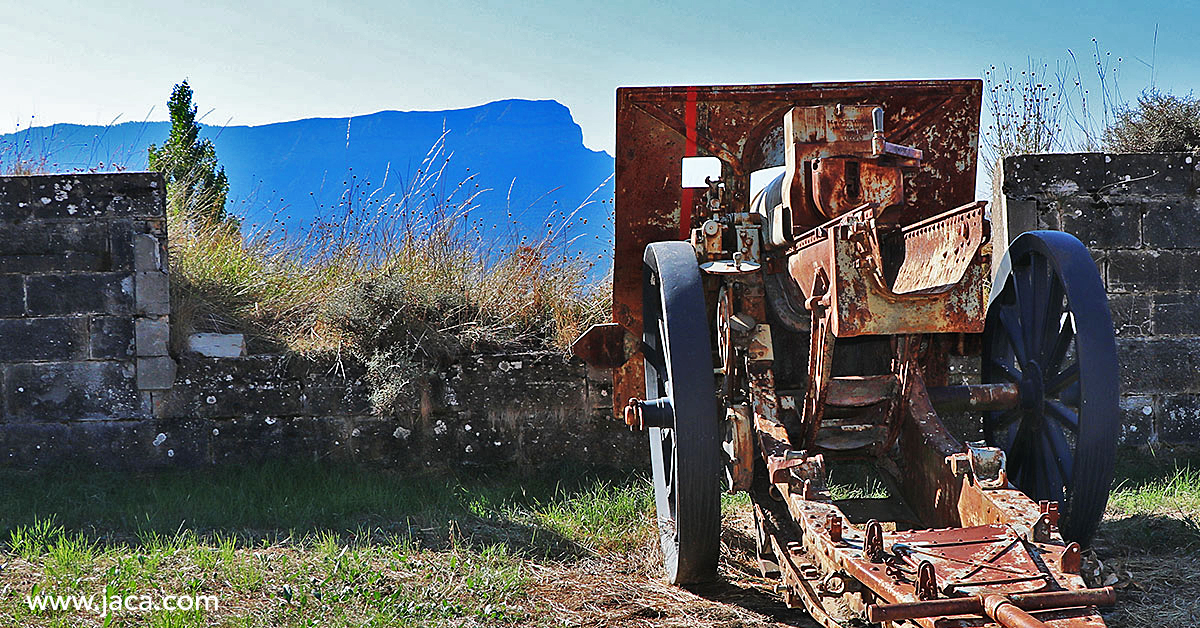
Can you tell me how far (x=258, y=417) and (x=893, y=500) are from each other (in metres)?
3.40

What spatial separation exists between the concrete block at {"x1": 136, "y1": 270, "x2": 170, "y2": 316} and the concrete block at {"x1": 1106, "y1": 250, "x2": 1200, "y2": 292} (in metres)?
5.19

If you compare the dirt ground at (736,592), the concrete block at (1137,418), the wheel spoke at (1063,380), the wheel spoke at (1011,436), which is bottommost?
the dirt ground at (736,592)

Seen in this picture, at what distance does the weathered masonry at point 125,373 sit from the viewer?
17.1 ft

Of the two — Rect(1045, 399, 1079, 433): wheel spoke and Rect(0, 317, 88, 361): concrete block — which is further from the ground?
Rect(0, 317, 88, 361): concrete block

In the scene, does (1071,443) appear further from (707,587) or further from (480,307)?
(480,307)

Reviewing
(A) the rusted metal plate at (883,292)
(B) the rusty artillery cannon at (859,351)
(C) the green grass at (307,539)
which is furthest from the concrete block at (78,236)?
(A) the rusted metal plate at (883,292)

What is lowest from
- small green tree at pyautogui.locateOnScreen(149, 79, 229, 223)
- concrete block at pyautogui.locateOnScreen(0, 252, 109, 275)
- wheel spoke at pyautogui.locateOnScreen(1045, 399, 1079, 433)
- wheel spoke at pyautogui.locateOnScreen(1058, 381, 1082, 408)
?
wheel spoke at pyautogui.locateOnScreen(1045, 399, 1079, 433)

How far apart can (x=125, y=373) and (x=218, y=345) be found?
489mm

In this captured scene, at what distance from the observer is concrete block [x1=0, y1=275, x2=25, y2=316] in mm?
5203

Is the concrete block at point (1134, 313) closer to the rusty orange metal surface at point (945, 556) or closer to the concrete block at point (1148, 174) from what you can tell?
the concrete block at point (1148, 174)

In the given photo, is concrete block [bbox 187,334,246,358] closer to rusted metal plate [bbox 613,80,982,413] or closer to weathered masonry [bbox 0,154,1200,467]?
weathered masonry [bbox 0,154,1200,467]

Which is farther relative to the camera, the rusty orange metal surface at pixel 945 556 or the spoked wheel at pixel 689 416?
the spoked wheel at pixel 689 416

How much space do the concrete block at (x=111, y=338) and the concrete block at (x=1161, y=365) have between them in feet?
17.8

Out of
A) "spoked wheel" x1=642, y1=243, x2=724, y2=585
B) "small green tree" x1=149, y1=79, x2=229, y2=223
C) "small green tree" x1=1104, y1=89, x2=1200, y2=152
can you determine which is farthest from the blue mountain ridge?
"spoked wheel" x1=642, y1=243, x2=724, y2=585
